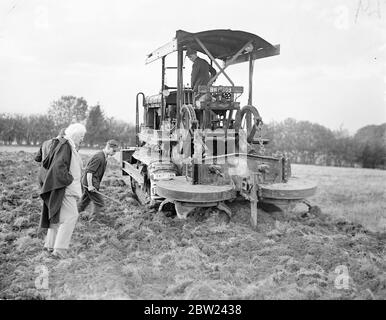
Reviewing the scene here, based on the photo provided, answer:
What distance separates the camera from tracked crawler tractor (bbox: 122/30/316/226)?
5.98 meters

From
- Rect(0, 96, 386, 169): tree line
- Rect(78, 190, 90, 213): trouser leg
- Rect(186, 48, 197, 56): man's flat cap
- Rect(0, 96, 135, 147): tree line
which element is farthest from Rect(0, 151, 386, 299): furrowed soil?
Rect(0, 96, 135, 147): tree line

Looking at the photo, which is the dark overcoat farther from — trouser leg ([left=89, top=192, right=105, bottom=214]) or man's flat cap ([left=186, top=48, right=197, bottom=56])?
man's flat cap ([left=186, top=48, right=197, bottom=56])

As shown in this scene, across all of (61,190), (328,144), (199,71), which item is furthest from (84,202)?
(328,144)

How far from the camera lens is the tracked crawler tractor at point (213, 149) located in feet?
19.6

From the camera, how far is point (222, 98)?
7152mm

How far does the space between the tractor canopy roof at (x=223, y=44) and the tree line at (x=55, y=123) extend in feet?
40.6

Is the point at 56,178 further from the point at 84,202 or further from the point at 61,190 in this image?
the point at 84,202

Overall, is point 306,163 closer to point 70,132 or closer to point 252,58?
point 252,58

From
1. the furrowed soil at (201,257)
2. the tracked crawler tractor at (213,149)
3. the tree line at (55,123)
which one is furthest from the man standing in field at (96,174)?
the tree line at (55,123)

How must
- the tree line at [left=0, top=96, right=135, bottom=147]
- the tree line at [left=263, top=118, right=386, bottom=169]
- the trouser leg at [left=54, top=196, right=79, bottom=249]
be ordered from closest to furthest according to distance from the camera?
the trouser leg at [left=54, top=196, right=79, bottom=249]
the tree line at [left=263, top=118, right=386, bottom=169]
the tree line at [left=0, top=96, right=135, bottom=147]

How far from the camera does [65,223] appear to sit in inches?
182

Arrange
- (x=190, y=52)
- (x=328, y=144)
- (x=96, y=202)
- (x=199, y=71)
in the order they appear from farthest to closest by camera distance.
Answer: (x=328, y=144), (x=199, y=71), (x=190, y=52), (x=96, y=202)

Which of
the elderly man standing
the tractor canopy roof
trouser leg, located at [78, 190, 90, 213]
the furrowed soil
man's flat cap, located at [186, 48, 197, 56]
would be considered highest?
the tractor canopy roof

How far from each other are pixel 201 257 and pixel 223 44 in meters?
4.54
